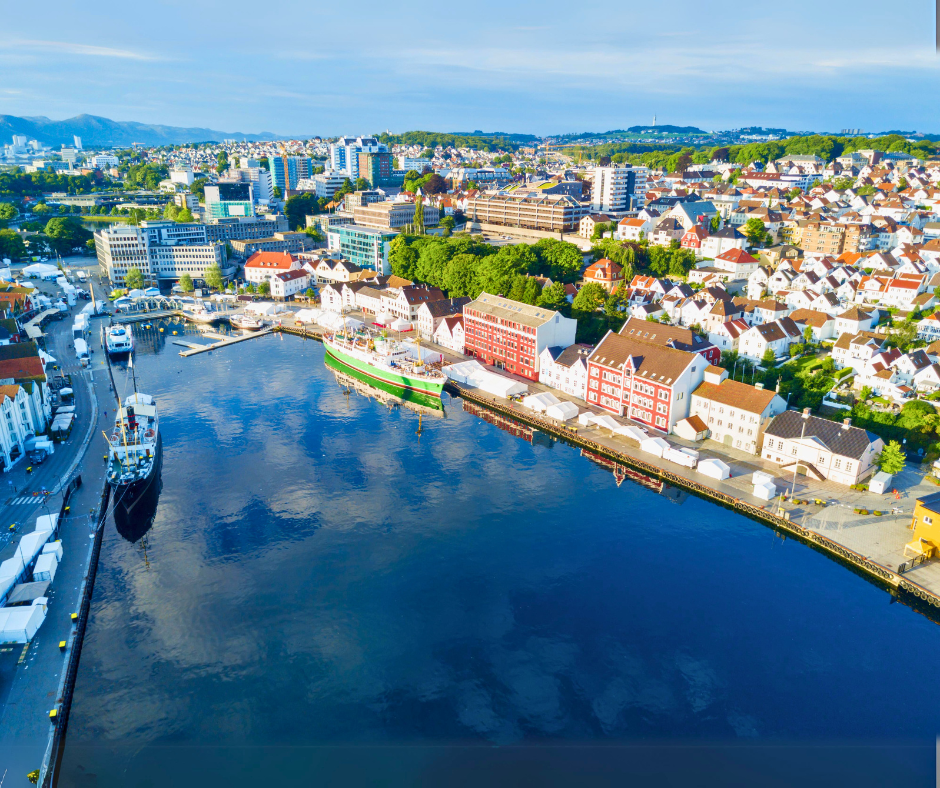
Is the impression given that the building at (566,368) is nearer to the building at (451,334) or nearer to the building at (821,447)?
the building at (451,334)

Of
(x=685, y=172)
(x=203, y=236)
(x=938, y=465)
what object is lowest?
(x=938, y=465)

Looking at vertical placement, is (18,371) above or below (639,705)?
above

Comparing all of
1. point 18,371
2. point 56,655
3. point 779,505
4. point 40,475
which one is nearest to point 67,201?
point 18,371

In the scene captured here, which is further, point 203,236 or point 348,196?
point 348,196

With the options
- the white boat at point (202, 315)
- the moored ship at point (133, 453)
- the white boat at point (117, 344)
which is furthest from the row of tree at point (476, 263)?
the moored ship at point (133, 453)

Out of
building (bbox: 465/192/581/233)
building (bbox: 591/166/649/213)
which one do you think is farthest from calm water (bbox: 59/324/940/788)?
building (bbox: 591/166/649/213)

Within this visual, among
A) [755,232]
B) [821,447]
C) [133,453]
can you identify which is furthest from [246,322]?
[755,232]

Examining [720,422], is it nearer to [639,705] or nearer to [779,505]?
[779,505]
